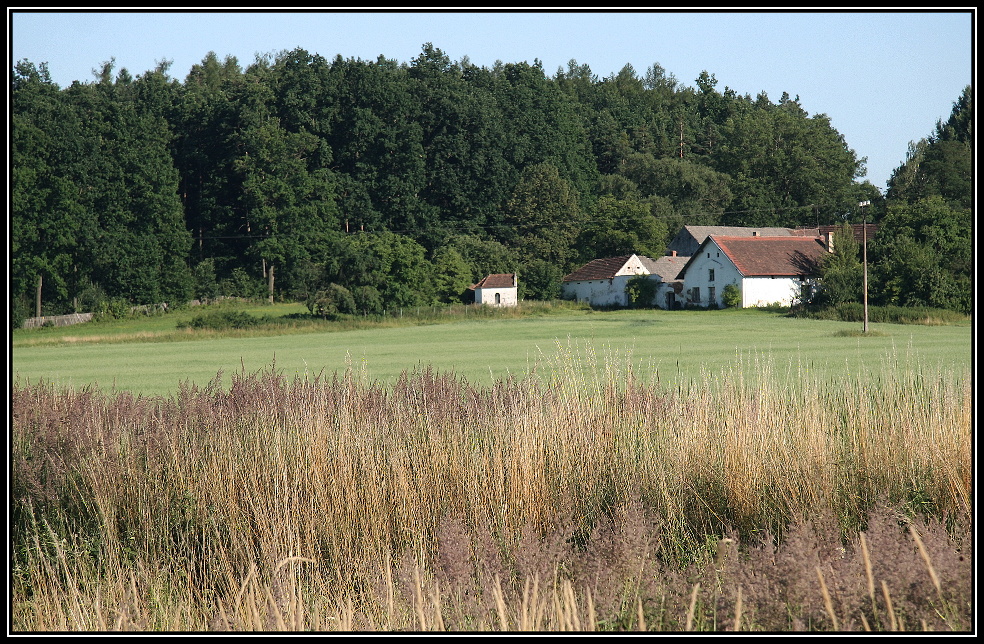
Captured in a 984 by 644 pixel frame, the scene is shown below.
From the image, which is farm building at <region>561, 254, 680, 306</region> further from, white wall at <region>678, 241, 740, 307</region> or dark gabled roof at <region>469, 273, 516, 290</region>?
dark gabled roof at <region>469, 273, 516, 290</region>

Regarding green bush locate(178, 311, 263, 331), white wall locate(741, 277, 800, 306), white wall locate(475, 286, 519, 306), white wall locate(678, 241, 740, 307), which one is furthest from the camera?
white wall locate(475, 286, 519, 306)

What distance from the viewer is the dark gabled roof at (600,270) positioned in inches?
2899

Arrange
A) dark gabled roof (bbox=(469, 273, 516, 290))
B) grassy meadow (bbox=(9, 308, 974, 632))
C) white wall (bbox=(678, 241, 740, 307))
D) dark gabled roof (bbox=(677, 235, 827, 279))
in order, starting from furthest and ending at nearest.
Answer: dark gabled roof (bbox=(469, 273, 516, 290)) < white wall (bbox=(678, 241, 740, 307)) < dark gabled roof (bbox=(677, 235, 827, 279)) < grassy meadow (bbox=(9, 308, 974, 632))

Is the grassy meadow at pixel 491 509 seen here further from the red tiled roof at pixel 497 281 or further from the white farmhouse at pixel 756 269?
the red tiled roof at pixel 497 281

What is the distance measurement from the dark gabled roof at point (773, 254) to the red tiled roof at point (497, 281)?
15.0m

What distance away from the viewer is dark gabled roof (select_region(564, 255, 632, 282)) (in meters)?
73.6

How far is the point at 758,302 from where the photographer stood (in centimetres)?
6275

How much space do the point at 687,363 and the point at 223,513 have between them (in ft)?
53.5

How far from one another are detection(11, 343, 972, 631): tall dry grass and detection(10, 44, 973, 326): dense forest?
46.3 m

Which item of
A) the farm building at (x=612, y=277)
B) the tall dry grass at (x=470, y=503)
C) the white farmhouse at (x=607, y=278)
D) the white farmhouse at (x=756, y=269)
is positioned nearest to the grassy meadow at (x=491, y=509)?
the tall dry grass at (x=470, y=503)

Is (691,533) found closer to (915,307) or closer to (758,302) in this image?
(915,307)

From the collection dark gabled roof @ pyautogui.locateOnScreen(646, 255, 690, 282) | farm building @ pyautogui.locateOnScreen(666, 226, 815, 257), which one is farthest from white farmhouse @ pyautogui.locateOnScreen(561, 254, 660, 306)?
farm building @ pyautogui.locateOnScreen(666, 226, 815, 257)

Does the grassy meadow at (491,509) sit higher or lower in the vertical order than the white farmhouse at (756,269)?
lower

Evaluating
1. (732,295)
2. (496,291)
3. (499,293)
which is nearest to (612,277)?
(499,293)
